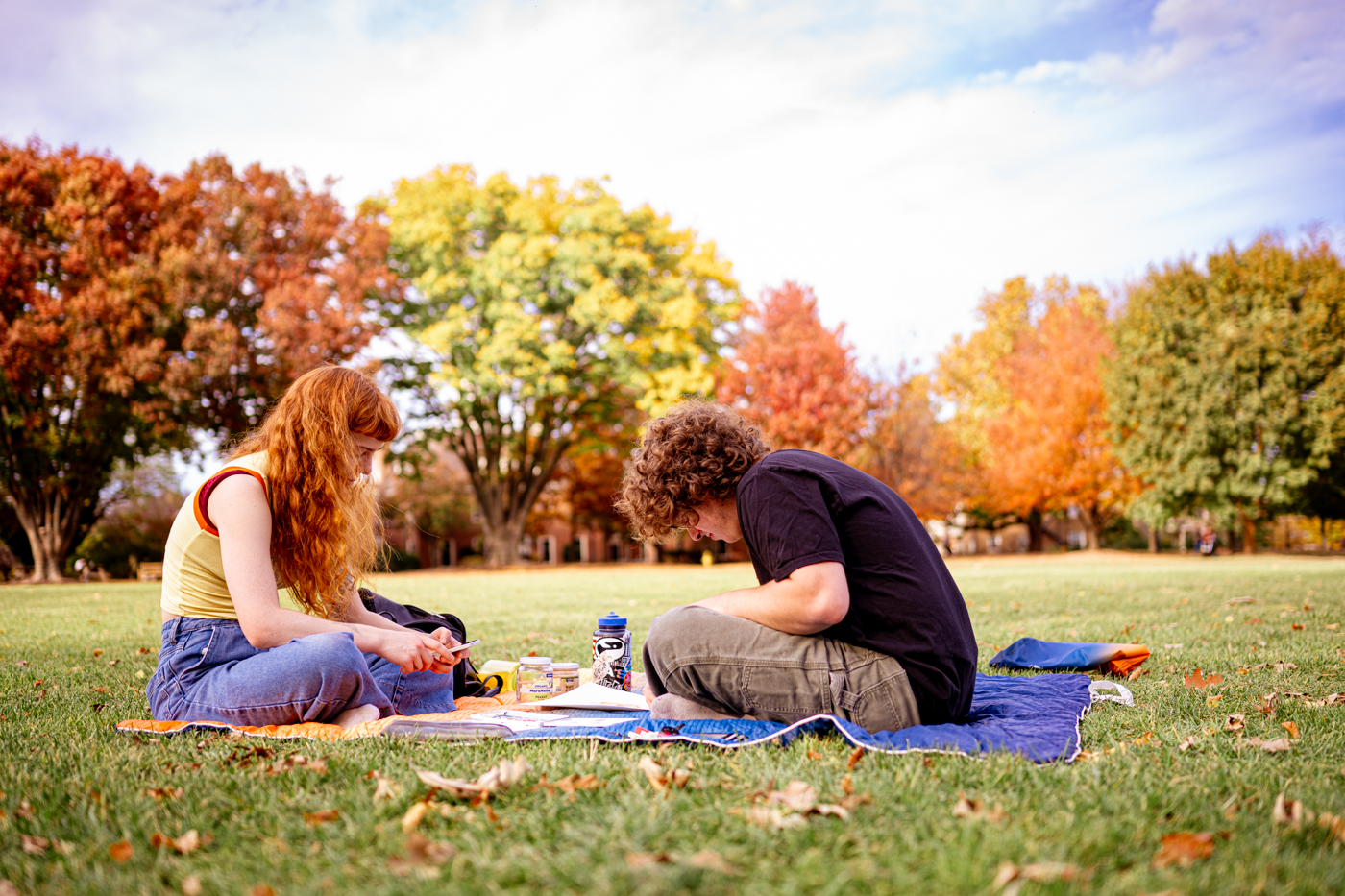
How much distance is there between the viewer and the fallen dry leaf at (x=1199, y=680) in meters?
4.59

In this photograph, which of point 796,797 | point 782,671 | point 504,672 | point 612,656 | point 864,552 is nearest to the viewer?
point 796,797

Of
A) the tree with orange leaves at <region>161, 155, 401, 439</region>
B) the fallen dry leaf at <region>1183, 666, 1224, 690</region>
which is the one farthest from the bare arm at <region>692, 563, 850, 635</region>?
the tree with orange leaves at <region>161, 155, 401, 439</region>

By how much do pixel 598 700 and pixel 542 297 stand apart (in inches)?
878

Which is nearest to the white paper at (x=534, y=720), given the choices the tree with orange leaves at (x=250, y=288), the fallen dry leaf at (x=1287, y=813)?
the fallen dry leaf at (x=1287, y=813)

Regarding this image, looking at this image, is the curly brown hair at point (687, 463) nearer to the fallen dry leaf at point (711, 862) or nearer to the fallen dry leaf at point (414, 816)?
the fallen dry leaf at point (414, 816)

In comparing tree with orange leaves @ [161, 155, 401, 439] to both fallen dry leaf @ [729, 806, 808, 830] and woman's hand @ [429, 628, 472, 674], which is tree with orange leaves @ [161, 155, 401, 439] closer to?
woman's hand @ [429, 628, 472, 674]

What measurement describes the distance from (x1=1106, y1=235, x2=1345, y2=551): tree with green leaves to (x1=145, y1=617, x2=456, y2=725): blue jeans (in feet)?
98.2

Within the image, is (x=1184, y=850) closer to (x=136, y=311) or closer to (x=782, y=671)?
(x=782, y=671)

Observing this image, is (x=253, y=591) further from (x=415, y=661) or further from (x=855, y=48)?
(x=855, y=48)

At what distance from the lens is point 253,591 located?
325cm

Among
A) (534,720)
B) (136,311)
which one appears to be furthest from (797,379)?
(534,720)

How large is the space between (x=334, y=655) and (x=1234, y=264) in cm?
3320

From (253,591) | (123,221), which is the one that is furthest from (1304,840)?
(123,221)

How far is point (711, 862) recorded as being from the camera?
1.88 m
